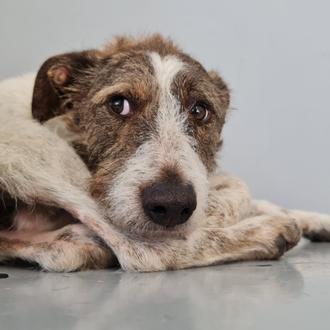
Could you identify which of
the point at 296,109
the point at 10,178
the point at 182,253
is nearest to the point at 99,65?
the point at 10,178

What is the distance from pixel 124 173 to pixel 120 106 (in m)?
0.41

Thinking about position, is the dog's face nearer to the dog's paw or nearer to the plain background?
the dog's paw

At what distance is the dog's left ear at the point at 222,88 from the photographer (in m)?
3.15

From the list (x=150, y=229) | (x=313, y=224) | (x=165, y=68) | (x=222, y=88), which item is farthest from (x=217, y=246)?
(x=313, y=224)

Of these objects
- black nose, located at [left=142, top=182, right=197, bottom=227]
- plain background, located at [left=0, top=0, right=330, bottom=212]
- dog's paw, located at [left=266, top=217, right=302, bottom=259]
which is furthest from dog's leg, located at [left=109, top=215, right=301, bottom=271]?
plain background, located at [left=0, top=0, right=330, bottom=212]

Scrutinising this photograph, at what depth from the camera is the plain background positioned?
4.38 m

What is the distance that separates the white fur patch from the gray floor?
0.22 m

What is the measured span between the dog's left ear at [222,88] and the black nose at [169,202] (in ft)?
3.27

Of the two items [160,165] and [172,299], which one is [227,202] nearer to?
[160,165]

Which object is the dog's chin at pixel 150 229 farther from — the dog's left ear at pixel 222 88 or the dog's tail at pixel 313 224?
the dog's tail at pixel 313 224

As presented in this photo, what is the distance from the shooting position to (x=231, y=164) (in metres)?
4.50

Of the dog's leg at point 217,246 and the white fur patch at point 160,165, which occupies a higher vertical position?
the white fur patch at point 160,165

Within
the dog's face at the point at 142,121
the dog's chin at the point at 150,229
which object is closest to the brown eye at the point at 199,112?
the dog's face at the point at 142,121

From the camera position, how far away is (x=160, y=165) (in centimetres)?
230
